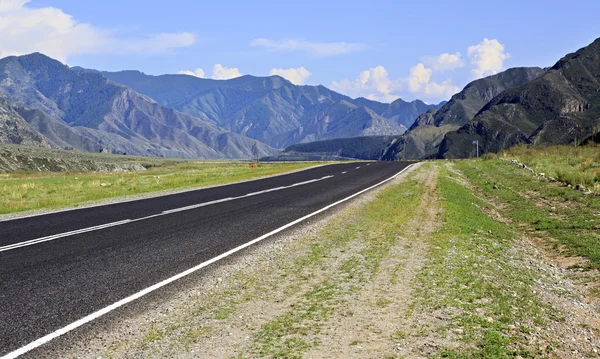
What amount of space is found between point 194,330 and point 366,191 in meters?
17.9

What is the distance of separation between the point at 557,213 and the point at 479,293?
1173cm

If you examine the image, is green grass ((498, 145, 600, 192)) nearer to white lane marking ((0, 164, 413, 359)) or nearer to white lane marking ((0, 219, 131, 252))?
white lane marking ((0, 164, 413, 359))

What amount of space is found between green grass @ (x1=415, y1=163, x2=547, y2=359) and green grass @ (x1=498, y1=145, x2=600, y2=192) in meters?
13.2

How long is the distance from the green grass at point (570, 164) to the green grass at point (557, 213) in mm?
1155

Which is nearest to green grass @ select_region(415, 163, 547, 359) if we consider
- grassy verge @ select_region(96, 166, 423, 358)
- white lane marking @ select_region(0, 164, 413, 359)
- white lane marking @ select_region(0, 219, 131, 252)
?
grassy verge @ select_region(96, 166, 423, 358)

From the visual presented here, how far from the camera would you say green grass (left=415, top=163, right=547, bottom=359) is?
5379 millimetres

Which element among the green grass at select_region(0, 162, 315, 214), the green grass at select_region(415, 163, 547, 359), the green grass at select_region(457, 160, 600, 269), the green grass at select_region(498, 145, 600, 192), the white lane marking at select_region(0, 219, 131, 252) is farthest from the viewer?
the green grass at select_region(498, 145, 600, 192)

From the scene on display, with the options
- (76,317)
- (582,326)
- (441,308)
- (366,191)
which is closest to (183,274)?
(76,317)

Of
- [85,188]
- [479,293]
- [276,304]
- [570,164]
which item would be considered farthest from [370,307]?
[570,164]

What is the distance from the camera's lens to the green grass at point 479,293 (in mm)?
5379

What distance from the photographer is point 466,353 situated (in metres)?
5.11

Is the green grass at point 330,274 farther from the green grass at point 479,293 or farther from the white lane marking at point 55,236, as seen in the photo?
the white lane marking at point 55,236

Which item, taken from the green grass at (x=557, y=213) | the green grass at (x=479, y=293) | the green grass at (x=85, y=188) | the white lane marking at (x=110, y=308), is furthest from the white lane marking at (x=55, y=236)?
the green grass at (x=557, y=213)

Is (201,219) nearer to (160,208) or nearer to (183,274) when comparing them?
(160,208)
